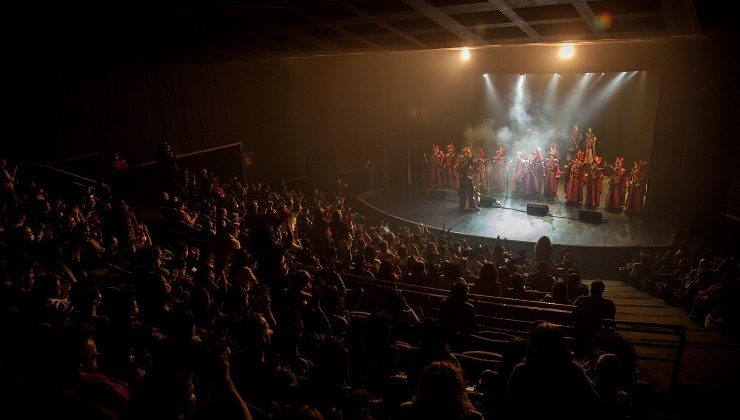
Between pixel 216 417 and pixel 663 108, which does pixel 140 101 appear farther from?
pixel 663 108

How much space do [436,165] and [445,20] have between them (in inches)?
498

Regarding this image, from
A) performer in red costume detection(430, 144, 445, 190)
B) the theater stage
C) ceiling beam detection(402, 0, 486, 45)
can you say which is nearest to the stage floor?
the theater stage

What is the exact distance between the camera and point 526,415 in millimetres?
2594


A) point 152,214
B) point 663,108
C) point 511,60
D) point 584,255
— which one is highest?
point 511,60

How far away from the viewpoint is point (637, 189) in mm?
13836

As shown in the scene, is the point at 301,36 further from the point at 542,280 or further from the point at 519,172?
the point at 519,172

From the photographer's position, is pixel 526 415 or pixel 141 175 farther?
pixel 141 175

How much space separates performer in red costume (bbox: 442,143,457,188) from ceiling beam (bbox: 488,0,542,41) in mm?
10660

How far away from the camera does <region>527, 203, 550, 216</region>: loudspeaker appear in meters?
14.2

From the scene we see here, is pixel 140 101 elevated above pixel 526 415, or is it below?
above

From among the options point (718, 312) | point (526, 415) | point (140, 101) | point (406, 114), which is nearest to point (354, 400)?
point (526, 415)

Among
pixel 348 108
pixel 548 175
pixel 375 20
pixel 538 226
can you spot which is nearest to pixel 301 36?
pixel 375 20

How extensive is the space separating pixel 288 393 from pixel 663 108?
1390 cm

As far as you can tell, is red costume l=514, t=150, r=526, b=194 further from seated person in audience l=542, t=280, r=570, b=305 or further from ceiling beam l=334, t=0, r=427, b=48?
seated person in audience l=542, t=280, r=570, b=305
